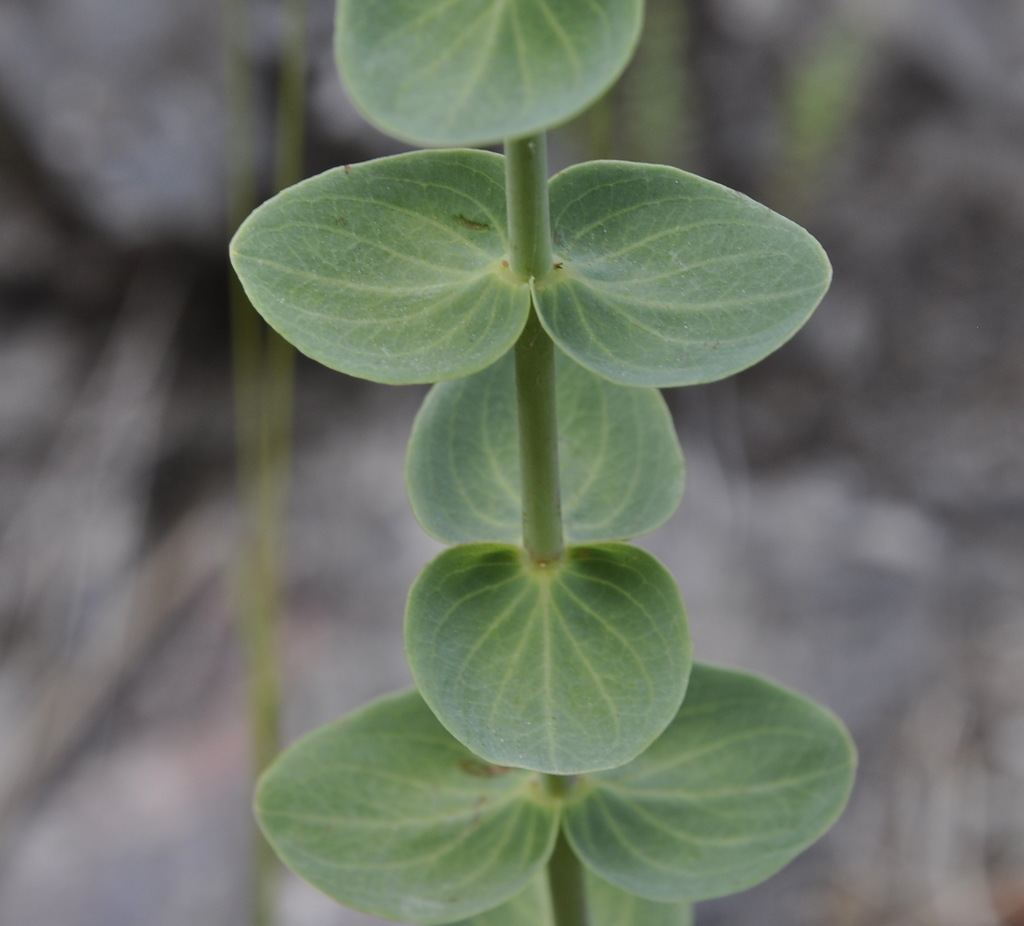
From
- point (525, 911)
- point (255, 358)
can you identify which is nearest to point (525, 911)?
point (525, 911)

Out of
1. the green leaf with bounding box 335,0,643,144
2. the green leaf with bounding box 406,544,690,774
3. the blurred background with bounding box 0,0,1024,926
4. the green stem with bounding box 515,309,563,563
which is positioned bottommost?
the blurred background with bounding box 0,0,1024,926

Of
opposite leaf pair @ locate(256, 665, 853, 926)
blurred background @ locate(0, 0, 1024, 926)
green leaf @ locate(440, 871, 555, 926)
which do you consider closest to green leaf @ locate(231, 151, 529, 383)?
opposite leaf pair @ locate(256, 665, 853, 926)

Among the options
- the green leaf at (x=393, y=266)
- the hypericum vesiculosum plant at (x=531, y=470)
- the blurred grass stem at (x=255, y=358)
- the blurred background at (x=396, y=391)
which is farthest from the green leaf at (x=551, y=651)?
Answer: the blurred background at (x=396, y=391)

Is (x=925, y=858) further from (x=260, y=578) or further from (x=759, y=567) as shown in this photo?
(x=260, y=578)

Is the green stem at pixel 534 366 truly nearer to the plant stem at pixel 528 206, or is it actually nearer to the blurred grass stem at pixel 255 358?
the plant stem at pixel 528 206

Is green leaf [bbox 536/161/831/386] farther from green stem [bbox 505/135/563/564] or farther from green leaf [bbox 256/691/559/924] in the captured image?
green leaf [bbox 256/691/559/924]

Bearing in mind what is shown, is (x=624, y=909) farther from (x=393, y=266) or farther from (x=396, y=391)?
(x=396, y=391)
